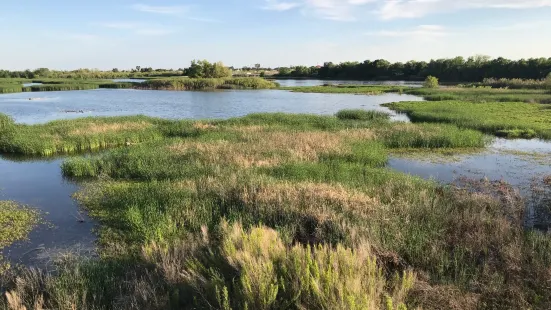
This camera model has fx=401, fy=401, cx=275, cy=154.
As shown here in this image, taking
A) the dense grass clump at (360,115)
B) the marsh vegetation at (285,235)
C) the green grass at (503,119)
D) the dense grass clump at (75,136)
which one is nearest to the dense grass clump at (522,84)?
the green grass at (503,119)

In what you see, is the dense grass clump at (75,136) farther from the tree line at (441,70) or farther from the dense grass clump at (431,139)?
the tree line at (441,70)

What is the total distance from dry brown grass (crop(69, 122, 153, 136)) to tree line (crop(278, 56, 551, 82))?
81.0 meters

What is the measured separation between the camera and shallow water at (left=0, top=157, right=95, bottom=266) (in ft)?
30.9

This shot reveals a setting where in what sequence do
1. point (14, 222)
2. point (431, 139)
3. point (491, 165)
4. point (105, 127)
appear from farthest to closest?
point (105, 127) < point (431, 139) < point (491, 165) < point (14, 222)

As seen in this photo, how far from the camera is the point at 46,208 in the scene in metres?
12.7

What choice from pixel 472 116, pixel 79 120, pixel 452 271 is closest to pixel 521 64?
pixel 472 116

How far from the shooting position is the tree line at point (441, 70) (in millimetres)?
81938

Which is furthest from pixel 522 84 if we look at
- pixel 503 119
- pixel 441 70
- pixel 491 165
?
pixel 491 165

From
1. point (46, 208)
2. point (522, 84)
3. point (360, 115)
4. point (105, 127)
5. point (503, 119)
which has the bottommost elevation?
point (46, 208)

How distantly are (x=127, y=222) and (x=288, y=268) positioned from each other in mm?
6054

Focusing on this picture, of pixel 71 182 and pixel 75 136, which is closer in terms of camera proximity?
pixel 71 182

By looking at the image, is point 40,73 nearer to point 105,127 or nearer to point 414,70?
point 414,70

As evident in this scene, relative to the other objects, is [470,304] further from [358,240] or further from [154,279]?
[154,279]

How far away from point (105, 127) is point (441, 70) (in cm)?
9583
